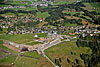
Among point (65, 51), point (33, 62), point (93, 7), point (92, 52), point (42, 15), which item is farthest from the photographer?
point (93, 7)

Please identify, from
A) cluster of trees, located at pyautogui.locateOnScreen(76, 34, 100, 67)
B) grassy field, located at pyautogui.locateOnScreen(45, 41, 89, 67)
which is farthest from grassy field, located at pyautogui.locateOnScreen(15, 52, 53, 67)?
cluster of trees, located at pyautogui.locateOnScreen(76, 34, 100, 67)

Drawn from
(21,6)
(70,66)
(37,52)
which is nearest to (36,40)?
(37,52)

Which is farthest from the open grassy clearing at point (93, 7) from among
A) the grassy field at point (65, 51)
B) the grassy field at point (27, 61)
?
the grassy field at point (27, 61)

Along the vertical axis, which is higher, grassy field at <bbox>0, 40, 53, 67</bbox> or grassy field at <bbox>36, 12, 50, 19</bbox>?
grassy field at <bbox>36, 12, 50, 19</bbox>

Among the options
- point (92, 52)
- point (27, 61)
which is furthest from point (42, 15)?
point (27, 61)

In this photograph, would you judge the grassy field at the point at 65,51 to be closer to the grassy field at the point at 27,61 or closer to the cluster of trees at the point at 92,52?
the cluster of trees at the point at 92,52

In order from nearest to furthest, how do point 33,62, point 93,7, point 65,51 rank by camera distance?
point 33,62 → point 65,51 → point 93,7

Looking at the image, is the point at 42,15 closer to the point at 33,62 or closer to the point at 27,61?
the point at 27,61

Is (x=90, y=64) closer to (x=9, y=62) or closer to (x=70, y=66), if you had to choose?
(x=70, y=66)

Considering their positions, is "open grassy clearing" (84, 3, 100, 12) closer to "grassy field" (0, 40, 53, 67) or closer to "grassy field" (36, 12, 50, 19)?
"grassy field" (36, 12, 50, 19)

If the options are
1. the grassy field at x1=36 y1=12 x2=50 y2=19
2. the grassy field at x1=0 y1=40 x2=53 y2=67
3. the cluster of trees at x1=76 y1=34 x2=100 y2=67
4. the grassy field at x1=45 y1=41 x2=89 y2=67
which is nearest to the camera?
the grassy field at x1=0 y1=40 x2=53 y2=67
